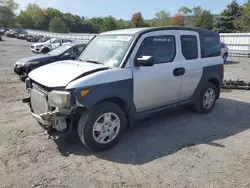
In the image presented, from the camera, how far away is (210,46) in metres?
5.66

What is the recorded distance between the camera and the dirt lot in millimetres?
3215

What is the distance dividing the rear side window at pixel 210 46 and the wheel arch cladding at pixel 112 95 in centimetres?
229

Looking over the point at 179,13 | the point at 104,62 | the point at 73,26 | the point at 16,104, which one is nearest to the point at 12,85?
the point at 16,104

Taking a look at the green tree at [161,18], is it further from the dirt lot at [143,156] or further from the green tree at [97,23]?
the dirt lot at [143,156]

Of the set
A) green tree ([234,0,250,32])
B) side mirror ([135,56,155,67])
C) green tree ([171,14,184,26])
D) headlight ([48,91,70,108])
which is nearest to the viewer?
headlight ([48,91,70,108])

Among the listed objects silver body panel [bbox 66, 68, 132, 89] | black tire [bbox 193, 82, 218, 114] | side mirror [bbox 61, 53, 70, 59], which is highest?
side mirror [bbox 61, 53, 70, 59]

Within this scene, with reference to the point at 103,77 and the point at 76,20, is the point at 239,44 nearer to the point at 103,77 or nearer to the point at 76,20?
the point at 103,77

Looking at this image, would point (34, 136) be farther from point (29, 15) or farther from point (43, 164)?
point (29, 15)

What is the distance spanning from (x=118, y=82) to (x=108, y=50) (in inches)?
31.8

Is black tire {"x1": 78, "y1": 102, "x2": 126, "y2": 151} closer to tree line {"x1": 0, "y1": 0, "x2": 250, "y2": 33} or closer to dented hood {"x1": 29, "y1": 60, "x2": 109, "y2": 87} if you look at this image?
dented hood {"x1": 29, "y1": 60, "x2": 109, "y2": 87}

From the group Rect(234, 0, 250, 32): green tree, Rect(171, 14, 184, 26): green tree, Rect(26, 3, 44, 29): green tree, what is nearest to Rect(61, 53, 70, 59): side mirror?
Rect(234, 0, 250, 32): green tree

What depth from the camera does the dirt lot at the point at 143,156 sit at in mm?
3215

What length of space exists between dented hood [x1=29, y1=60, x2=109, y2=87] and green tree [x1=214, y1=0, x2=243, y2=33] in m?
38.8

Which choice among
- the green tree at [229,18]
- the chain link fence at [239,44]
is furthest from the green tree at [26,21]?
the chain link fence at [239,44]
